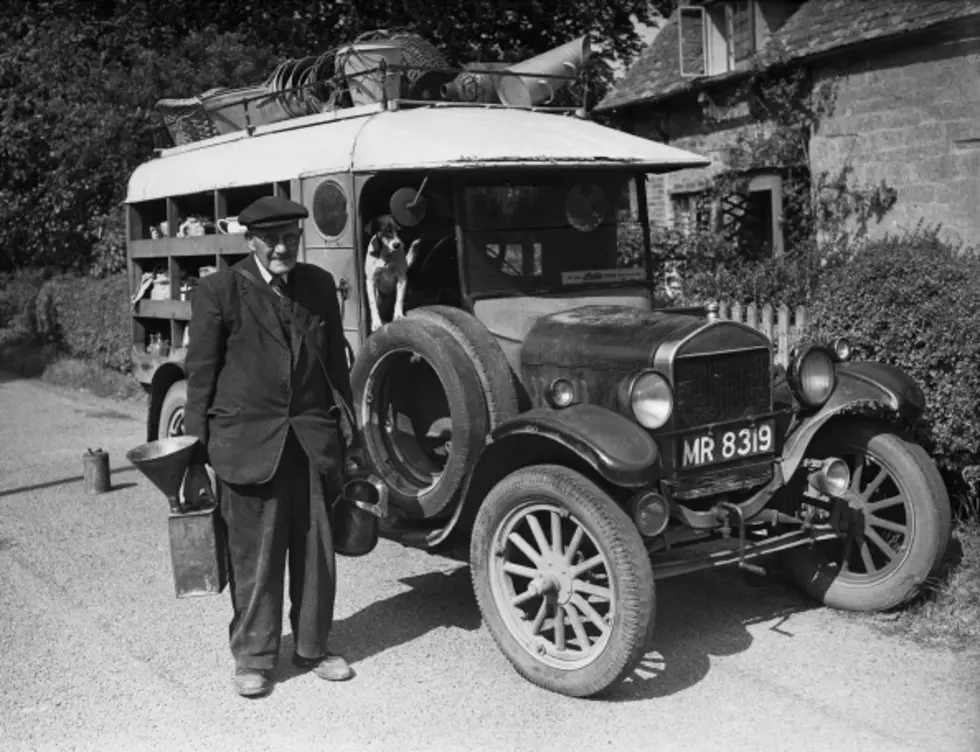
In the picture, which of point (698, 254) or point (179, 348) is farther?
point (698, 254)

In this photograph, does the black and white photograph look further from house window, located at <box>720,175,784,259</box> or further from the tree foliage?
the tree foliage

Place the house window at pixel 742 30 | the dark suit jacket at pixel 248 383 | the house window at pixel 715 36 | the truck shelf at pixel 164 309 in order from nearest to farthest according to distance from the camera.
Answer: the dark suit jacket at pixel 248 383
the truck shelf at pixel 164 309
the house window at pixel 742 30
the house window at pixel 715 36

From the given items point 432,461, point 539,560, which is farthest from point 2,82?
point 539,560

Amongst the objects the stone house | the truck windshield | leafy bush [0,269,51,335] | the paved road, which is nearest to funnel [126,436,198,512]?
the paved road

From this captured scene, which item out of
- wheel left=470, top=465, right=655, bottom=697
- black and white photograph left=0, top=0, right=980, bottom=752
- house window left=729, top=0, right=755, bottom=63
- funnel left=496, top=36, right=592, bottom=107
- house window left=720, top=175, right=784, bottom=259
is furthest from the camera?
house window left=729, top=0, right=755, bottom=63

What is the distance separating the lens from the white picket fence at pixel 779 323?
7766 mm

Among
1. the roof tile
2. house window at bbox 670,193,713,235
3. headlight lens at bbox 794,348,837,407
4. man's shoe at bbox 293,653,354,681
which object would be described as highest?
the roof tile

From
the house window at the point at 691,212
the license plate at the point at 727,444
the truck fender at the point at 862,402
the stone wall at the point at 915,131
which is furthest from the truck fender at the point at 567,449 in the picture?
the house window at the point at 691,212

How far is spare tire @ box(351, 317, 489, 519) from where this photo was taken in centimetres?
520

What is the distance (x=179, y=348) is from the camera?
8289 mm

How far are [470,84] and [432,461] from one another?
2255mm

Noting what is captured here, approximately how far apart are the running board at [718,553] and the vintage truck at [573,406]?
0.01 metres

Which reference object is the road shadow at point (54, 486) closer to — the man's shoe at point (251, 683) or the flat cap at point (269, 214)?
the man's shoe at point (251, 683)

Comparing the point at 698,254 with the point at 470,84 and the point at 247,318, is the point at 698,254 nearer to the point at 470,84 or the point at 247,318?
the point at 470,84
